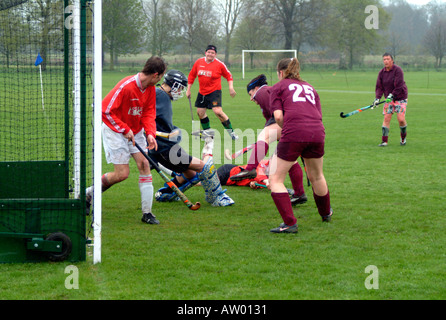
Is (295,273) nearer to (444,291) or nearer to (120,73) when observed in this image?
(444,291)

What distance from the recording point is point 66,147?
22.7 ft

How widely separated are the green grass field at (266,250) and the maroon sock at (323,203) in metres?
0.15

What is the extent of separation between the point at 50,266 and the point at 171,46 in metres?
49.7

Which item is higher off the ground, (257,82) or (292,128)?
(257,82)

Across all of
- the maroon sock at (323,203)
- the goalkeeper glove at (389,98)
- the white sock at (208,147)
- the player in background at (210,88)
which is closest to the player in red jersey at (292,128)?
the maroon sock at (323,203)

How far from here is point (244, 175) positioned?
8289 mm

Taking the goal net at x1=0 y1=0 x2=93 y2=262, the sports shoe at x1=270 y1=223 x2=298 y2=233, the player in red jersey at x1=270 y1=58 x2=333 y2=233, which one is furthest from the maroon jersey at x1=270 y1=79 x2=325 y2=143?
the goal net at x1=0 y1=0 x2=93 y2=262

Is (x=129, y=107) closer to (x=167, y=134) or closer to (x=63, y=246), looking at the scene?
(x=167, y=134)

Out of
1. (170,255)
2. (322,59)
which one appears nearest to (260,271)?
(170,255)

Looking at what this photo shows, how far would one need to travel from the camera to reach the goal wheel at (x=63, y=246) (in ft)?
16.5

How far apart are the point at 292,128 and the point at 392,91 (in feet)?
24.2

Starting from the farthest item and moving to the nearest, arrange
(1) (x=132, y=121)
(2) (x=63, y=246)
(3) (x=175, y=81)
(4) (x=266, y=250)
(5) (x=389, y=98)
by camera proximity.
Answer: (5) (x=389, y=98), (3) (x=175, y=81), (1) (x=132, y=121), (4) (x=266, y=250), (2) (x=63, y=246)

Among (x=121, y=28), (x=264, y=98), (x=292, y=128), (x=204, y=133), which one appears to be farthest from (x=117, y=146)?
(x=121, y=28)

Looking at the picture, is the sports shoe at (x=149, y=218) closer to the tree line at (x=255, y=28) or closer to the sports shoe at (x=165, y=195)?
the sports shoe at (x=165, y=195)
